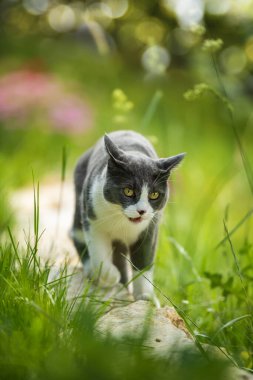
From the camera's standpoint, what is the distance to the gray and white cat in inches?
99.5

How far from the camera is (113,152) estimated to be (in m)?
2.53

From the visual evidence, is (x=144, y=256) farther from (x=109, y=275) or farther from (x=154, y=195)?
(x=154, y=195)

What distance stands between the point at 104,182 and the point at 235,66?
5.98 metres

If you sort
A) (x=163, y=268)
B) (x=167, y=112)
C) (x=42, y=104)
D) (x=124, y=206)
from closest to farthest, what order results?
(x=124, y=206) → (x=163, y=268) → (x=42, y=104) → (x=167, y=112)

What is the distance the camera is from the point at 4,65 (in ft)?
28.4

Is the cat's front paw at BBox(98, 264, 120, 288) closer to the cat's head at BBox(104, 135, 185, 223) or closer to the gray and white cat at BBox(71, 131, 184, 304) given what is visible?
the gray and white cat at BBox(71, 131, 184, 304)

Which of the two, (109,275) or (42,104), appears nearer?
(109,275)

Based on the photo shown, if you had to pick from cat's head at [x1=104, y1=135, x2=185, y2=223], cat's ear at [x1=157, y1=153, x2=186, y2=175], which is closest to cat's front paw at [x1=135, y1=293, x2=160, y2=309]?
cat's head at [x1=104, y1=135, x2=185, y2=223]

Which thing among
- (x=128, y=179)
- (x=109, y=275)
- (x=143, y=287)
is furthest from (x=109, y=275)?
(x=128, y=179)

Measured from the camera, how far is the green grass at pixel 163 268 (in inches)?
61.6

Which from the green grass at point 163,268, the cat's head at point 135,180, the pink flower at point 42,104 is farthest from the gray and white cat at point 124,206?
the pink flower at point 42,104

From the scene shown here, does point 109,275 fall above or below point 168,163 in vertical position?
below

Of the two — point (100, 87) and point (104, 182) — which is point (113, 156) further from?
point (100, 87)

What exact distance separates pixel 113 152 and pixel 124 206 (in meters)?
0.24
